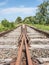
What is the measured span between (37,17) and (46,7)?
20.1 ft

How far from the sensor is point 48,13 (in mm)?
74500

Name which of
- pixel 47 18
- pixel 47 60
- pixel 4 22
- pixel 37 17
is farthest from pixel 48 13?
pixel 47 60

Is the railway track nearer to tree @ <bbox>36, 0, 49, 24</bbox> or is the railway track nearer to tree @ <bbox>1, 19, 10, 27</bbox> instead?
tree @ <bbox>1, 19, 10, 27</bbox>

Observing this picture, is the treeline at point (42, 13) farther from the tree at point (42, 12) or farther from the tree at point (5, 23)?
the tree at point (5, 23)

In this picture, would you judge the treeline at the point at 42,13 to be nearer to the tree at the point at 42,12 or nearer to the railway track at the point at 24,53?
the tree at the point at 42,12

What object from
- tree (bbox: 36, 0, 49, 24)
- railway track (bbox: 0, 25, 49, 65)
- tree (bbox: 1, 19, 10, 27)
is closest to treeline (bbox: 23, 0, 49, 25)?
tree (bbox: 36, 0, 49, 24)

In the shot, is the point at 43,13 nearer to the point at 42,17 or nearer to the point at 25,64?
the point at 42,17

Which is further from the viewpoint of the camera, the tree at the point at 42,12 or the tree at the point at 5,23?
the tree at the point at 42,12

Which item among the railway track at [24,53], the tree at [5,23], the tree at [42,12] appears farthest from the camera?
the tree at [42,12]

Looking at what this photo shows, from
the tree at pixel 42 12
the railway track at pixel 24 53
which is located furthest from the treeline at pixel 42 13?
the railway track at pixel 24 53

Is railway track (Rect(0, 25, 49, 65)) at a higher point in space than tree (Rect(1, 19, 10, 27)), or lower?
higher

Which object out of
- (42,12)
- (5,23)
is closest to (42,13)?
(42,12)

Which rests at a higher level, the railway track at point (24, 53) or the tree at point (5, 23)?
the railway track at point (24, 53)

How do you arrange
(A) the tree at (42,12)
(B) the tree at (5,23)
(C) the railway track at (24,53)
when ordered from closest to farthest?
(C) the railway track at (24,53), (B) the tree at (5,23), (A) the tree at (42,12)
